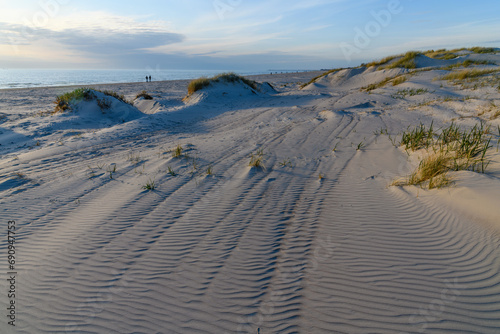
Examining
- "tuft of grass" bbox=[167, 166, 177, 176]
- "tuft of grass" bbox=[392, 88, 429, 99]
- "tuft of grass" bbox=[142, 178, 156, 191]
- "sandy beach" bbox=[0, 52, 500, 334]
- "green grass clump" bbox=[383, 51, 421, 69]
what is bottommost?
"sandy beach" bbox=[0, 52, 500, 334]

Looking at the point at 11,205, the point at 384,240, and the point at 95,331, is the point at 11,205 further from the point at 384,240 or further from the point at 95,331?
the point at 384,240

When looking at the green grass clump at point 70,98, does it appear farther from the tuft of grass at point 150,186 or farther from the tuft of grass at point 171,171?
the tuft of grass at point 150,186

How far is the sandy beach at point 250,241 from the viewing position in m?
2.17

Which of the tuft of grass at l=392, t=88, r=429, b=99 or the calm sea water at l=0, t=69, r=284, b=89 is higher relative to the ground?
the calm sea water at l=0, t=69, r=284, b=89

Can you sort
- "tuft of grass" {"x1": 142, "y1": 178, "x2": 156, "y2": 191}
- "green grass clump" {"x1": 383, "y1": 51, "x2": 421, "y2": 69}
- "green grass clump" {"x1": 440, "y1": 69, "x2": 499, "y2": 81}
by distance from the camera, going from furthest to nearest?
"green grass clump" {"x1": 383, "y1": 51, "x2": 421, "y2": 69} < "green grass clump" {"x1": 440, "y1": 69, "x2": 499, "y2": 81} < "tuft of grass" {"x1": 142, "y1": 178, "x2": 156, "y2": 191}

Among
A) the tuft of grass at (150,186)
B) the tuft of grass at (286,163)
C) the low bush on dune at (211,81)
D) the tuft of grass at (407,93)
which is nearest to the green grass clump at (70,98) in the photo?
the low bush on dune at (211,81)

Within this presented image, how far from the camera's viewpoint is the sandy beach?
2166 mm

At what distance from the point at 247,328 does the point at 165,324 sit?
2.20 ft

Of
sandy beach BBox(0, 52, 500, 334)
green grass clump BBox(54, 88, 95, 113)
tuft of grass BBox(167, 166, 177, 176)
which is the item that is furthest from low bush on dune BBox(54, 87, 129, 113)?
tuft of grass BBox(167, 166, 177, 176)

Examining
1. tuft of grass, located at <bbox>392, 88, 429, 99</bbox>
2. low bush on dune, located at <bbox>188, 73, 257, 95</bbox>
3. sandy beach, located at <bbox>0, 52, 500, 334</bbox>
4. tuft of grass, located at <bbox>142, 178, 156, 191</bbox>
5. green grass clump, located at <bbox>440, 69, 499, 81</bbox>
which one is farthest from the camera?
low bush on dune, located at <bbox>188, 73, 257, 95</bbox>

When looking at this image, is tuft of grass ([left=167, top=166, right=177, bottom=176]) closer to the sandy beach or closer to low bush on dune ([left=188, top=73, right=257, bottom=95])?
the sandy beach

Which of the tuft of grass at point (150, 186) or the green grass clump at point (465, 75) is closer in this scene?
the tuft of grass at point (150, 186)

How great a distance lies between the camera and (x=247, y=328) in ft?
6.82

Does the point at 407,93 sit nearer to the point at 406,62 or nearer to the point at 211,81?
the point at 211,81
